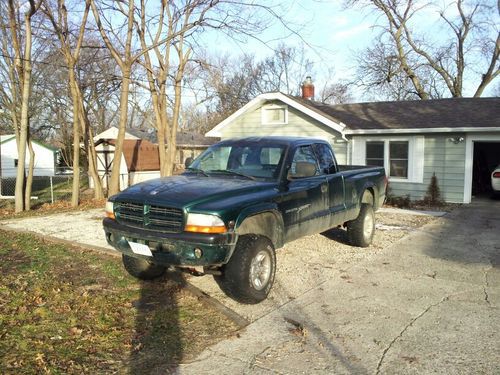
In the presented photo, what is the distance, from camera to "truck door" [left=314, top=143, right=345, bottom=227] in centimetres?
659

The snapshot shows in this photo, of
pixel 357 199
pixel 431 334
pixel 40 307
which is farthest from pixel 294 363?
pixel 357 199

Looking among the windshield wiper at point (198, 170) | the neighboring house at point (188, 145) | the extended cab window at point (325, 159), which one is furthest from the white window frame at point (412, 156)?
the neighboring house at point (188, 145)

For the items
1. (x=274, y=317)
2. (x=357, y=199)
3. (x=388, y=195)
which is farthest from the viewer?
(x=388, y=195)

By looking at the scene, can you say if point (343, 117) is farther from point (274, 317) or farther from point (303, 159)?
point (274, 317)

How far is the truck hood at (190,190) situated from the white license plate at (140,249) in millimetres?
466

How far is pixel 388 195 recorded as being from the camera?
1475 cm

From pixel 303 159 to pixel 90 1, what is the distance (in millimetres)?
10662

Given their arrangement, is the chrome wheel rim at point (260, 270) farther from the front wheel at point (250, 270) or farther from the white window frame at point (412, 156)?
the white window frame at point (412, 156)

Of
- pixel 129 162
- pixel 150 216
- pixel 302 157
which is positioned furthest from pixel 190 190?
pixel 129 162

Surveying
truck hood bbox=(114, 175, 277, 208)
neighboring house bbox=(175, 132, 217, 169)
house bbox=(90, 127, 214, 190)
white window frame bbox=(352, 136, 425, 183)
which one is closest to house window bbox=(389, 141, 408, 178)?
white window frame bbox=(352, 136, 425, 183)

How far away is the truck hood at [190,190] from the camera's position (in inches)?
181

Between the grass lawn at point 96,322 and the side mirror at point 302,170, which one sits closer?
the grass lawn at point 96,322

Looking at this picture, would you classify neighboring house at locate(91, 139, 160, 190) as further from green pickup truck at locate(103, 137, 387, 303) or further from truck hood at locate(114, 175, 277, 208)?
truck hood at locate(114, 175, 277, 208)

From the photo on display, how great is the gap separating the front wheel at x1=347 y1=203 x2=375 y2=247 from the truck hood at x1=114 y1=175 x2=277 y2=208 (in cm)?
273
